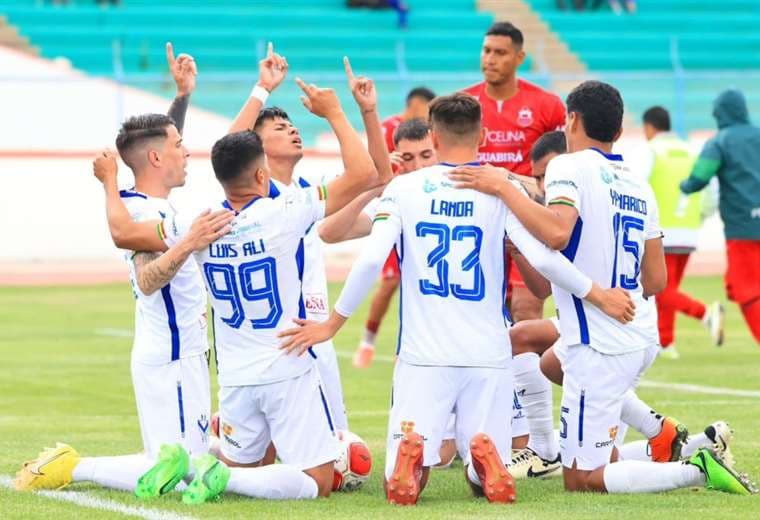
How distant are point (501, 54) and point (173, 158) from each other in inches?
147

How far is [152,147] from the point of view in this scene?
26.4 feet

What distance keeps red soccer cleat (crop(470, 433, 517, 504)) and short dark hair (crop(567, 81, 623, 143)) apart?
5.29ft

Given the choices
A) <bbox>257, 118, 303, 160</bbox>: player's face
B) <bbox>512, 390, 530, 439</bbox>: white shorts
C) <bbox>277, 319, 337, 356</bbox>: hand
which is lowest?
<bbox>512, 390, 530, 439</bbox>: white shorts

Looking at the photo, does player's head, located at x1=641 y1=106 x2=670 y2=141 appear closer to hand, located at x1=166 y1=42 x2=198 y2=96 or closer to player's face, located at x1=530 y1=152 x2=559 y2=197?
player's face, located at x1=530 y1=152 x2=559 y2=197

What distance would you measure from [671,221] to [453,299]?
8515 mm

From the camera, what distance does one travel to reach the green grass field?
7352 mm

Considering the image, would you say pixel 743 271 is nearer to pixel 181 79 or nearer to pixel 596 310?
pixel 181 79

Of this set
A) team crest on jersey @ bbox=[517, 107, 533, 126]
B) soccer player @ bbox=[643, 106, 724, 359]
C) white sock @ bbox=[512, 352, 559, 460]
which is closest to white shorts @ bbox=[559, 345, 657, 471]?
white sock @ bbox=[512, 352, 559, 460]

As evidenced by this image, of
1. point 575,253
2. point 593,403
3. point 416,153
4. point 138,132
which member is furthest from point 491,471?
point 416,153

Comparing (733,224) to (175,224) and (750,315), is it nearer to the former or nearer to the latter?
(750,315)

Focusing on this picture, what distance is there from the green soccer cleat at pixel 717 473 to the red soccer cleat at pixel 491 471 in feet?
2.88

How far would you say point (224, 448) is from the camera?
7.96 metres

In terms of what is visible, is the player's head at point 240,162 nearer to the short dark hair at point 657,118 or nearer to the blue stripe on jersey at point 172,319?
the blue stripe on jersey at point 172,319

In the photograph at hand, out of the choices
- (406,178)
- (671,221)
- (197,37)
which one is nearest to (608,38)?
(197,37)
